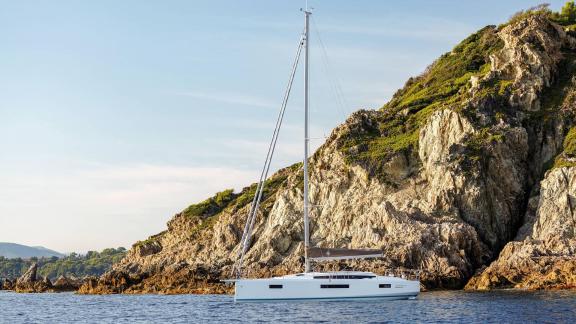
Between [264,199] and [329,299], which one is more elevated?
[264,199]

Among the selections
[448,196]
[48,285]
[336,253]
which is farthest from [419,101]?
[48,285]

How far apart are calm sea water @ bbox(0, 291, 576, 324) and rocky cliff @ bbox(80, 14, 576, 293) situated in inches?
368

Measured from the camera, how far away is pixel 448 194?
80.7 metres

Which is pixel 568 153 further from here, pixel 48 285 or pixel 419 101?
pixel 48 285

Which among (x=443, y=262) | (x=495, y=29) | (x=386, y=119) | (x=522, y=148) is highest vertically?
(x=495, y=29)

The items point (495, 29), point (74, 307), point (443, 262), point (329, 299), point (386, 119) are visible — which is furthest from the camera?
point (495, 29)

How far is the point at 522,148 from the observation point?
84688mm

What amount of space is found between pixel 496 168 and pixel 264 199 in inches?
1684

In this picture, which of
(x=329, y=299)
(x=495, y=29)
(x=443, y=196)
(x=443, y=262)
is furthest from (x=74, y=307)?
(x=495, y=29)

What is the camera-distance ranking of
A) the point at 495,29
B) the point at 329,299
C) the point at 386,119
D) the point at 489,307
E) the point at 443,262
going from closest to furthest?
the point at 489,307
the point at 329,299
the point at 443,262
the point at 386,119
the point at 495,29

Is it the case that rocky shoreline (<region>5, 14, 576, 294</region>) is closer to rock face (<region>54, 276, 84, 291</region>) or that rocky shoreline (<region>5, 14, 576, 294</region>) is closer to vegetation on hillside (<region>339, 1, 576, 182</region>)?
vegetation on hillside (<region>339, 1, 576, 182</region>)

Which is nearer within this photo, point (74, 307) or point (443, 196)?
point (74, 307)

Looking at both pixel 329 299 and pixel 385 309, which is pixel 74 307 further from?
pixel 385 309

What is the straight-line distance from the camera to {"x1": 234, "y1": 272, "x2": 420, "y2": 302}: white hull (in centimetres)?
5391
